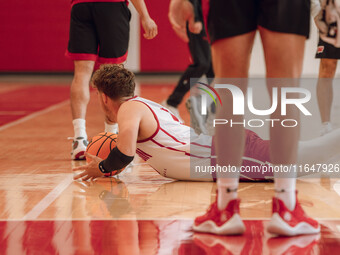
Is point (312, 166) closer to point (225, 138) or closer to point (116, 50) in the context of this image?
point (225, 138)

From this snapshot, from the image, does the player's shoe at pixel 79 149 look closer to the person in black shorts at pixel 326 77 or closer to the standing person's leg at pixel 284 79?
the person in black shorts at pixel 326 77

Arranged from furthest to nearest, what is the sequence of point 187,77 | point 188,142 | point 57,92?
point 57,92 → point 187,77 → point 188,142

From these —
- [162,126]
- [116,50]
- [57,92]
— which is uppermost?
[116,50]

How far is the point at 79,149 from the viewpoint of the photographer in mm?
4023

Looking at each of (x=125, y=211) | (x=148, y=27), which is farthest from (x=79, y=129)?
(x=125, y=211)

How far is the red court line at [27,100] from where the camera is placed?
22.0 feet

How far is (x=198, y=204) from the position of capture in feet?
9.29

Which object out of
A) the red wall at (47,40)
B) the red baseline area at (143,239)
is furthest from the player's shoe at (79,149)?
the red wall at (47,40)

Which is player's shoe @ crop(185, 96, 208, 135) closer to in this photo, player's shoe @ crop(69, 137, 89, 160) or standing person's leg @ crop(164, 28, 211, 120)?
standing person's leg @ crop(164, 28, 211, 120)

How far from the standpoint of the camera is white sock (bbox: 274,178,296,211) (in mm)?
2281

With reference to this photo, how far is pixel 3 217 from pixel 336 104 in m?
4.90

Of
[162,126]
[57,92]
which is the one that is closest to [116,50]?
[162,126]

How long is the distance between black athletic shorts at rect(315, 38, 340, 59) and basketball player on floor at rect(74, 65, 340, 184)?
3.47ft

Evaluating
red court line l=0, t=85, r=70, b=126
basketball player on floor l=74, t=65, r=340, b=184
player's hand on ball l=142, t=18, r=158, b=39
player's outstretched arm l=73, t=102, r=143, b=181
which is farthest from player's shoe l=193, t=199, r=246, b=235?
red court line l=0, t=85, r=70, b=126
